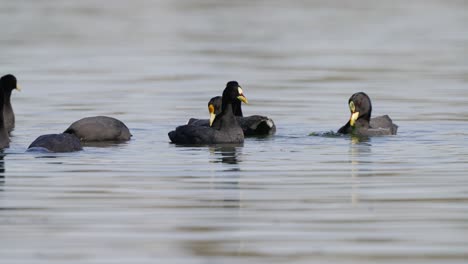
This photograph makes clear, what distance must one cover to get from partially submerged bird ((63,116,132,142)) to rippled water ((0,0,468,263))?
38 centimetres

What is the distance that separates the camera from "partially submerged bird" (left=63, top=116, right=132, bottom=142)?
713 inches

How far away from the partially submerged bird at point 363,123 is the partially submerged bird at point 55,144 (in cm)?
423

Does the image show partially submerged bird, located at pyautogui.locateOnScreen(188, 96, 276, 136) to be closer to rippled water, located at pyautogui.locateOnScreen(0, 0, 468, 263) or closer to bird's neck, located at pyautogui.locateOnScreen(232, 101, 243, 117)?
rippled water, located at pyautogui.locateOnScreen(0, 0, 468, 263)

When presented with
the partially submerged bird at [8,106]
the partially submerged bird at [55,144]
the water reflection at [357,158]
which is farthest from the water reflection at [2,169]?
the partially submerged bird at [8,106]

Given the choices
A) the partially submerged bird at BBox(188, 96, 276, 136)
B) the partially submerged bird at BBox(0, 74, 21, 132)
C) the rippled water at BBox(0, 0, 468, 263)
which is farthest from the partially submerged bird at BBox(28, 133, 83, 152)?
the partially submerged bird at BBox(0, 74, 21, 132)

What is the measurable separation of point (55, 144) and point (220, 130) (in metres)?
2.76

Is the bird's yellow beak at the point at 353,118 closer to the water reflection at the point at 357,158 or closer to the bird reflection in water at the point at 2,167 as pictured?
the water reflection at the point at 357,158

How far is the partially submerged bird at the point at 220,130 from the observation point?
17953mm

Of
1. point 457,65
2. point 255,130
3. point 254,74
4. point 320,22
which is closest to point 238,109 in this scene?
point 255,130

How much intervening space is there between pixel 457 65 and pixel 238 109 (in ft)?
34.4

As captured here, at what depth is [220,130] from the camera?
59.9ft

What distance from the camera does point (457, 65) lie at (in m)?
30.0

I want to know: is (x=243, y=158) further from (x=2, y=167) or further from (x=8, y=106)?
(x=8, y=106)

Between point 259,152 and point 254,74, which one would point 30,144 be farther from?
point 254,74
